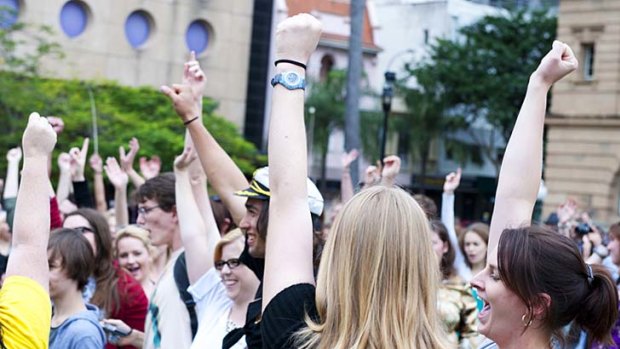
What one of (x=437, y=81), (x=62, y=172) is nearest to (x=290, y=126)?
(x=62, y=172)

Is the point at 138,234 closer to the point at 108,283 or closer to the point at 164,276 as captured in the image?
the point at 108,283

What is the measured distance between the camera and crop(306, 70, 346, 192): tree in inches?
2267

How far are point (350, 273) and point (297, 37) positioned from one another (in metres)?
0.86

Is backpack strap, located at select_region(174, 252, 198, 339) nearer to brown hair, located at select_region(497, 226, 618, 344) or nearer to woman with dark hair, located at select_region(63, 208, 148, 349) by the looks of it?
woman with dark hair, located at select_region(63, 208, 148, 349)

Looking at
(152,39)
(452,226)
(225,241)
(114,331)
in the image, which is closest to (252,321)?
(225,241)

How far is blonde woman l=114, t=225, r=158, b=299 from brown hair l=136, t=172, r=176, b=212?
2.79 ft

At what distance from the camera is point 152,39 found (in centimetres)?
5759

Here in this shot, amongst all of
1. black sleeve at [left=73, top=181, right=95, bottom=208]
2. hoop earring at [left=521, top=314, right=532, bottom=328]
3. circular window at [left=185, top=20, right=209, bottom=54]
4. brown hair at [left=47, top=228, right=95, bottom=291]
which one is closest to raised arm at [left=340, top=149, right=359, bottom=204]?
black sleeve at [left=73, top=181, right=95, bottom=208]

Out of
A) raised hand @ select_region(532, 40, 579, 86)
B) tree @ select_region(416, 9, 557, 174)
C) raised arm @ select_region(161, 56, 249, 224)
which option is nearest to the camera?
raised hand @ select_region(532, 40, 579, 86)

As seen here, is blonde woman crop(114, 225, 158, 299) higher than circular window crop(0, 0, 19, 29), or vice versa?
circular window crop(0, 0, 19, 29)

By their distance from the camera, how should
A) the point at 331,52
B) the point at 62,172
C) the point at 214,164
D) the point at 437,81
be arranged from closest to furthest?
the point at 214,164, the point at 62,172, the point at 437,81, the point at 331,52

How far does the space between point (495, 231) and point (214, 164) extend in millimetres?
1949

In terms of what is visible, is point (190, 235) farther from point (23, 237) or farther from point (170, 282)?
point (23, 237)

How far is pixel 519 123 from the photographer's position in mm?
4832
